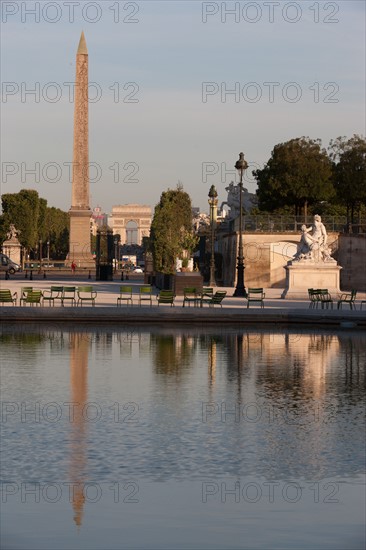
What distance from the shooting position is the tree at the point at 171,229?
66750 millimetres

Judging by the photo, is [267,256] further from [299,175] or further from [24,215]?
[24,215]

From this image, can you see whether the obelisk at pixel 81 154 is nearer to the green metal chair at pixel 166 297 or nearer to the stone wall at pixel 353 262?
the stone wall at pixel 353 262

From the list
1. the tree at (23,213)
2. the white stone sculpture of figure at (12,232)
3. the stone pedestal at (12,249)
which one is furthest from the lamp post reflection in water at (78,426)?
the tree at (23,213)

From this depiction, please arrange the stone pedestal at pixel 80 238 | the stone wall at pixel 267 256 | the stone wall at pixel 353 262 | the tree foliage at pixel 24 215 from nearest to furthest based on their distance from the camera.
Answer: the stone wall at pixel 353 262 → the stone wall at pixel 267 256 → the stone pedestal at pixel 80 238 → the tree foliage at pixel 24 215

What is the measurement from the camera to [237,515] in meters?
10.4

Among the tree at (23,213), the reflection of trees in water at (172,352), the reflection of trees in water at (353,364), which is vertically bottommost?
the reflection of trees in water at (353,364)

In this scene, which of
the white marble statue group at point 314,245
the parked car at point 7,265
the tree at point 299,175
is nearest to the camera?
the white marble statue group at point 314,245

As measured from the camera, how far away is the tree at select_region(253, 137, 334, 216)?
7650 cm

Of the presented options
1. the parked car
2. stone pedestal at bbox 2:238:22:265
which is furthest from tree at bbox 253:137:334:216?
stone pedestal at bbox 2:238:22:265

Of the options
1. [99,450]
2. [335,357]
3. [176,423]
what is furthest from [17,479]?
[335,357]

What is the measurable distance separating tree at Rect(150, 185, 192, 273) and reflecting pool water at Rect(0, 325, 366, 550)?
39713 mm

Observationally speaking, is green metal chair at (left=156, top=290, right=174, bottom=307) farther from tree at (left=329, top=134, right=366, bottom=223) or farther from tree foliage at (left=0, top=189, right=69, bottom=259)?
tree foliage at (left=0, top=189, right=69, bottom=259)

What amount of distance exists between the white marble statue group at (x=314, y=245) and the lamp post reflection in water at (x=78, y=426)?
22.9 m

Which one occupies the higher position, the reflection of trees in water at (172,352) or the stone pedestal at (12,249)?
the stone pedestal at (12,249)
